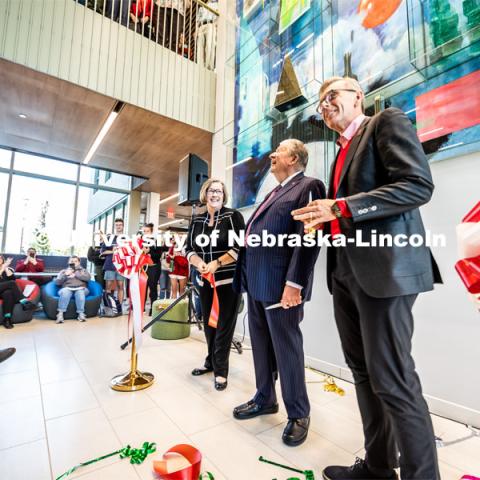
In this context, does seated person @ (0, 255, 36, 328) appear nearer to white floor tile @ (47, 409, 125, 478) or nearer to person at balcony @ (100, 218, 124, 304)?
person at balcony @ (100, 218, 124, 304)

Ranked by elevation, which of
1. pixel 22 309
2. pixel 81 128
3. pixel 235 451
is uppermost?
pixel 81 128

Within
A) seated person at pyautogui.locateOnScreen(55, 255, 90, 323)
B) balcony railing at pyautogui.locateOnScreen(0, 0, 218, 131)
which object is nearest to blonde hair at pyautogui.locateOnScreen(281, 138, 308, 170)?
balcony railing at pyautogui.locateOnScreen(0, 0, 218, 131)

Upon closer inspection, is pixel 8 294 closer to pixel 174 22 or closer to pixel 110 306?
pixel 110 306

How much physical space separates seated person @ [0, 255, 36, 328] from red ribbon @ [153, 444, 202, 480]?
3577mm

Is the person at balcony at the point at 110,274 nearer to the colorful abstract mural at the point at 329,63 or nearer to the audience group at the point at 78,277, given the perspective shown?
the audience group at the point at 78,277

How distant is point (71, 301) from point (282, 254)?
397cm

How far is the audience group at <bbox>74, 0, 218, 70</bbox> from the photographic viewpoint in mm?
3750

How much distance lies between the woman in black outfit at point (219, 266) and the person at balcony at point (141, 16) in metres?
3.27

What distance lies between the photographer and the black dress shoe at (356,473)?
3.27 ft

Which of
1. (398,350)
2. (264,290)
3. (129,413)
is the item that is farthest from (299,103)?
(129,413)

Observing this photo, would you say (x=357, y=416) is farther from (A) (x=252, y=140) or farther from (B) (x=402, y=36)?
(A) (x=252, y=140)


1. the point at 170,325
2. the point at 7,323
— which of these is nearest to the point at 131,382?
the point at 170,325

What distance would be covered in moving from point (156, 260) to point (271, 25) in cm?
383

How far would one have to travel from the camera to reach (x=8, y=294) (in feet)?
12.3
